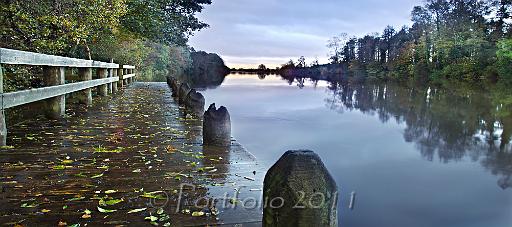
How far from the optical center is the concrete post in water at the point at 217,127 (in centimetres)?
449

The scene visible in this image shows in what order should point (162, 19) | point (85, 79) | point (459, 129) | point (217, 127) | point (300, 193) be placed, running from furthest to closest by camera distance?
1. point (162, 19)
2. point (459, 129)
3. point (85, 79)
4. point (217, 127)
5. point (300, 193)

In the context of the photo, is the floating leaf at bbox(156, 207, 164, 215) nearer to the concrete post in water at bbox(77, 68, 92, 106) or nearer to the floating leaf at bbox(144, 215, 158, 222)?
the floating leaf at bbox(144, 215, 158, 222)

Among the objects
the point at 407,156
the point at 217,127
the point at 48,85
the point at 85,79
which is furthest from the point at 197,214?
the point at 407,156

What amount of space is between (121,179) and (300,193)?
198 cm

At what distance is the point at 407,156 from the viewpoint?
9.53 m

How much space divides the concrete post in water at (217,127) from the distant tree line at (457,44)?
3902 centimetres

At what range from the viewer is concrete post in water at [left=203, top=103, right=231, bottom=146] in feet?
14.7

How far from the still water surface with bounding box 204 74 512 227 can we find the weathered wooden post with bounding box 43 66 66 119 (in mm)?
3538

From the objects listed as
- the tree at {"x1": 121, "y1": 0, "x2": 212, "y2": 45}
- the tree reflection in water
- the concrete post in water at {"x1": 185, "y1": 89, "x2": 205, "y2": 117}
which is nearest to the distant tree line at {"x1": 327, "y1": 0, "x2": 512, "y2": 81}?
the tree reflection in water

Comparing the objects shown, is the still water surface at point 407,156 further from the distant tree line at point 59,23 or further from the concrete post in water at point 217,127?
the distant tree line at point 59,23

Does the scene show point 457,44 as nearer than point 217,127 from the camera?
No

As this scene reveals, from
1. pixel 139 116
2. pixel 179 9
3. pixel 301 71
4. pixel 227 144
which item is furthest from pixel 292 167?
pixel 301 71

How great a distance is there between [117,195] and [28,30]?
25.5 ft

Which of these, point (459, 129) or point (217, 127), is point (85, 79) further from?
point (459, 129)
